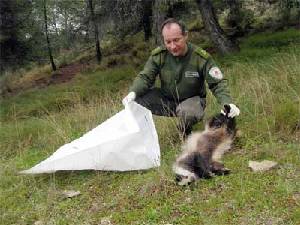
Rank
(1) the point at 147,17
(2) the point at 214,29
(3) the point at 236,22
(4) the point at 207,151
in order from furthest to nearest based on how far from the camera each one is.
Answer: (1) the point at 147,17
(3) the point at 236,22
(2) the point at 214,29
(4) the point at 207,151

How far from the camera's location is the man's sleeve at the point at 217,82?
4.36 metres

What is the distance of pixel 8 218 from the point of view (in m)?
3.88

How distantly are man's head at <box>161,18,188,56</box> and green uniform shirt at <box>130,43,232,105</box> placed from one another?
0.63 feet

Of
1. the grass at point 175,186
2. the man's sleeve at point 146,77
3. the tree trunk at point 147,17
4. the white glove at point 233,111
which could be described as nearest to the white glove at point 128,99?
the man's sleeve at point 146,77

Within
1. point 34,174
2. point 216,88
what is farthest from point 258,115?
point 34,174

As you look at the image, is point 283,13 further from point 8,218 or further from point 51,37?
point 51,37

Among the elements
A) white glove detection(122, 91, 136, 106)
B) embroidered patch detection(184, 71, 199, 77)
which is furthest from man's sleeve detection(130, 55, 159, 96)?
embroidered patch detection(184, 71, 199, 77)

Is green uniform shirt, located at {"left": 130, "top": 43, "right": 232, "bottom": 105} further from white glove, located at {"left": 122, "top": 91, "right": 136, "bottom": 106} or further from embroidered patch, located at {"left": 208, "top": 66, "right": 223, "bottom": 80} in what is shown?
white glove, located at {"left": 122, "top": 91, "right": 136, "bottom": 106}

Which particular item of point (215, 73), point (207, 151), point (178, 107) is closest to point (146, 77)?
point (178, 107)

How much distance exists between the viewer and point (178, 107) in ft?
15.6

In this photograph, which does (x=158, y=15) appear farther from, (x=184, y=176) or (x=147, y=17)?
(x=184, y=176)

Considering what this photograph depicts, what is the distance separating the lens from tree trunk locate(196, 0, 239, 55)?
11594 millimetres

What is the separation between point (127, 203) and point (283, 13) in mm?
12432

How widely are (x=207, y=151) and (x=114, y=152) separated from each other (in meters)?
0.80
